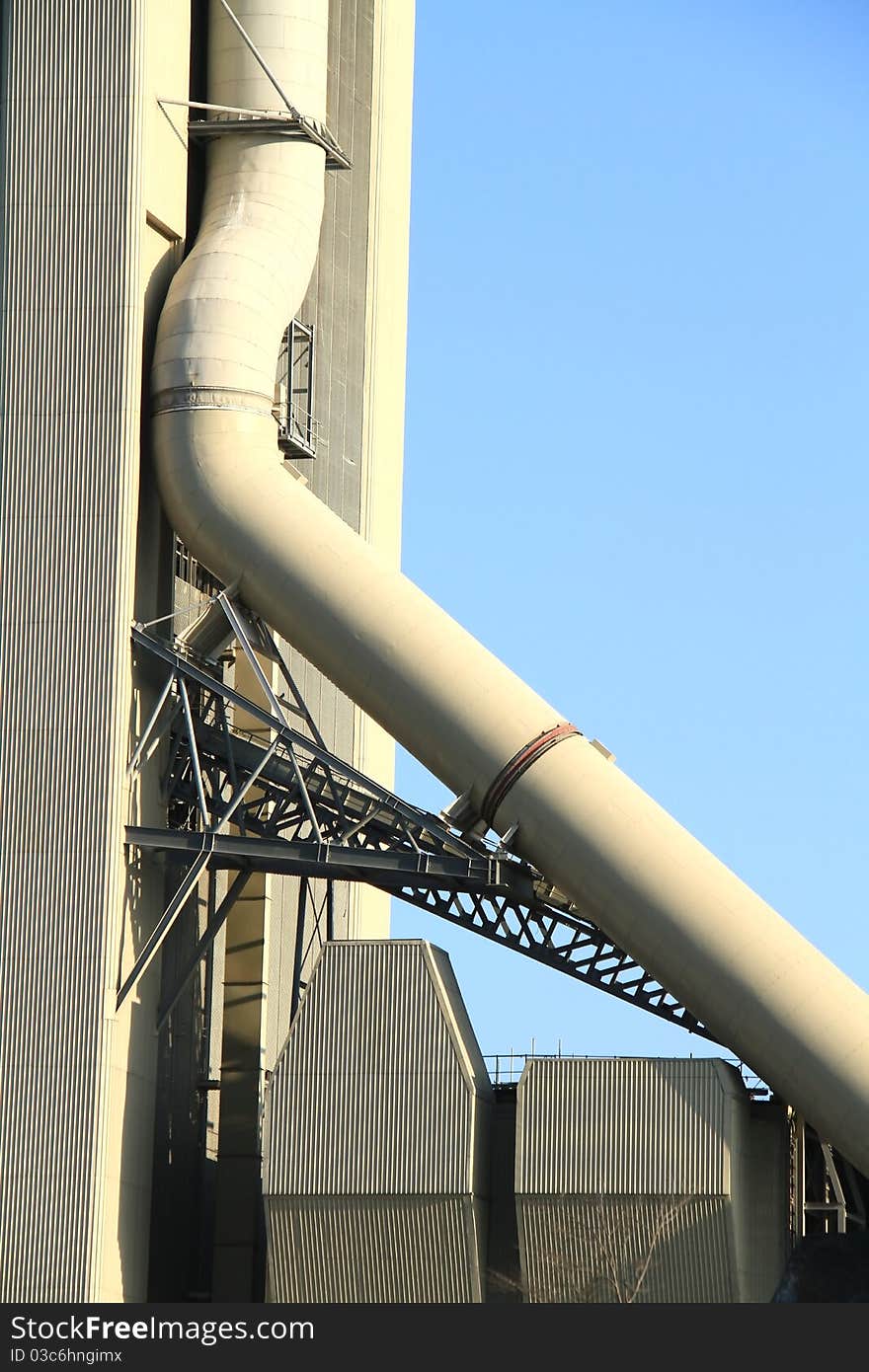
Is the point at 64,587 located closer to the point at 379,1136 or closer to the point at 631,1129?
the point at 379,1136

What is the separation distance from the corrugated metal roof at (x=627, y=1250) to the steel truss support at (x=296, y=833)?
432 centimetres

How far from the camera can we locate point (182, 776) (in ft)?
205

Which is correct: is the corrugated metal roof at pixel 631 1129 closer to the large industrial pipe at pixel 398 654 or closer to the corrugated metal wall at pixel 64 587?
the large industrial pipe at pixel 398 654

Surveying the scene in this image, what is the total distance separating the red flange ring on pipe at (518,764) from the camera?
193ft

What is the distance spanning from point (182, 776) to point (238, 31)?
1729 cm

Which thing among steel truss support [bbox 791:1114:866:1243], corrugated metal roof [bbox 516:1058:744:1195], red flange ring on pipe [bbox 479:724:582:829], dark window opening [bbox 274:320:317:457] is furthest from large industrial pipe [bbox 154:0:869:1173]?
dark window opening [bbox 274:320:317:457]

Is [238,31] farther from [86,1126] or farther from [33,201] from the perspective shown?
[86,1126]

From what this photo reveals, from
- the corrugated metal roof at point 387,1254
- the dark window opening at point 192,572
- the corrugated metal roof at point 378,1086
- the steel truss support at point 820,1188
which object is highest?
the dark window opening at point 192,572

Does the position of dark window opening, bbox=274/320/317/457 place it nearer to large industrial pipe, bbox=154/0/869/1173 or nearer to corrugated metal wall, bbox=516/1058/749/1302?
large industrial pipe, bbox=154/0/869/1173

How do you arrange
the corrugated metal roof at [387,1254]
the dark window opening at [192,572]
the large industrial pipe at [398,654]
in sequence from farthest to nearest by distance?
the dark window opening at [192,572] < the corrugated metal roof at [387,1254] < the large industrial pipe at [398,654]

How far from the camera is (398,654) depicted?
60.0 metres

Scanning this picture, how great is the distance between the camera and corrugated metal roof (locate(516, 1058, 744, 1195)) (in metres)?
56.1

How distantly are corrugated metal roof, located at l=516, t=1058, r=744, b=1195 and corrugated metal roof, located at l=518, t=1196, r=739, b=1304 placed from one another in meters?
0.32

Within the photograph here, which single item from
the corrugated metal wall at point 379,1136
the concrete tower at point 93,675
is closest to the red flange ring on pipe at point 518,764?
the corrugated metal wall at point 379,1136
